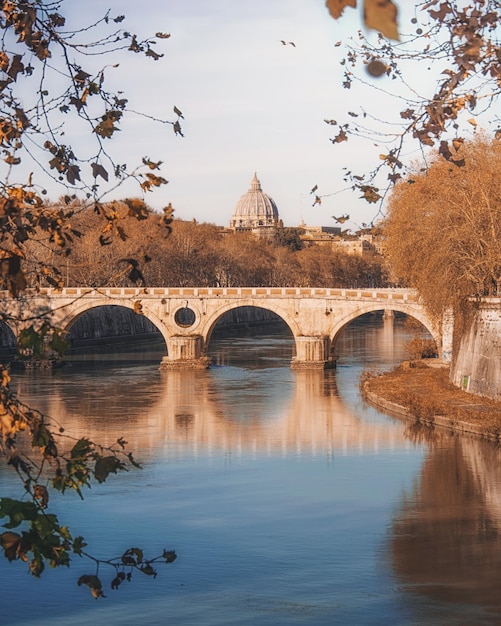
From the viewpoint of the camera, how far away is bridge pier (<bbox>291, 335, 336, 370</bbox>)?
42.1m

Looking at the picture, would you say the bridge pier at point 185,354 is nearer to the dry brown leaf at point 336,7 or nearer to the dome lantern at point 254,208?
the dry brown leaf at point 336,7

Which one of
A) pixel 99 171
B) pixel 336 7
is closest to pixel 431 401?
pixel 99 171

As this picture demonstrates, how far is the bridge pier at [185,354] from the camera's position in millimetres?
43625

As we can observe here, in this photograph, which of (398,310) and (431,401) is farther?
(398,310)

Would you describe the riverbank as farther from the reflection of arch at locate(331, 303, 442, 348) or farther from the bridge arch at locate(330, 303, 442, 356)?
the reflection of arch at locate(331, 303, 442, 348)

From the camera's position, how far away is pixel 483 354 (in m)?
29.3

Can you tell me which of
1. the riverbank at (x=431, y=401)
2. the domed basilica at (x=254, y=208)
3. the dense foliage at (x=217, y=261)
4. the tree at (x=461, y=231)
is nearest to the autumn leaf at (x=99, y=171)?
the riverbank at (x=431, y=401)

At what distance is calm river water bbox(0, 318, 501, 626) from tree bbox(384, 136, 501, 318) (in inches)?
168

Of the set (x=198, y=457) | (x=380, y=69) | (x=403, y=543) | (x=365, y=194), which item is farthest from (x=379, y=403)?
(x=380, y=69)

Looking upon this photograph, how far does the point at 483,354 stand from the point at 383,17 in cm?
2699

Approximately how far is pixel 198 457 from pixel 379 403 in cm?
896

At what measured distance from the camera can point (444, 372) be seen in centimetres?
3578

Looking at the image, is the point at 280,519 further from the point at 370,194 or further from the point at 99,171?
the point at 99,171

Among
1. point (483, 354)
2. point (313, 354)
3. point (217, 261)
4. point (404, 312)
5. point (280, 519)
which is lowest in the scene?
point (280, 519)
